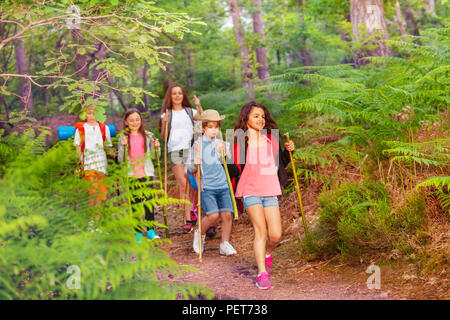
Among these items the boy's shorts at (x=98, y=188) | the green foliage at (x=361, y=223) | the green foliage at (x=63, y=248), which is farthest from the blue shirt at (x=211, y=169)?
the green foliage at (x=63, y=248)

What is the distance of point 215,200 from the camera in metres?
6.10

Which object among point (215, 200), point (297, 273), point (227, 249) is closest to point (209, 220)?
point (215, 200)

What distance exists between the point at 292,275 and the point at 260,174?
4.06 ft

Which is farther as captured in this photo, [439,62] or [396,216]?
[439,62]

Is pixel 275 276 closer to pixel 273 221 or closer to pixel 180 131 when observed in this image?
pixel 273 221

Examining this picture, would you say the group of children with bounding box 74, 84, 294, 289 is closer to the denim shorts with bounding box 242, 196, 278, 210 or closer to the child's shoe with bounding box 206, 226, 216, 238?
the denim shorts with bounding box 242, 196, 278, 210

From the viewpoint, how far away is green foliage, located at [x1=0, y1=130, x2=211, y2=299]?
96.4 inches

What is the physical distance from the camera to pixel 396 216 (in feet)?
15.2

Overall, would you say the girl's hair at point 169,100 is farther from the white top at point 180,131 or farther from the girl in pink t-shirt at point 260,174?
the girl in pink t-shirt at point 260,174

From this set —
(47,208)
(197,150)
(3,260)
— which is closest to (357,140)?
(197,150)

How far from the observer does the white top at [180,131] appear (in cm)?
721

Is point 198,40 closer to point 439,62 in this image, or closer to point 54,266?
point 439,62
